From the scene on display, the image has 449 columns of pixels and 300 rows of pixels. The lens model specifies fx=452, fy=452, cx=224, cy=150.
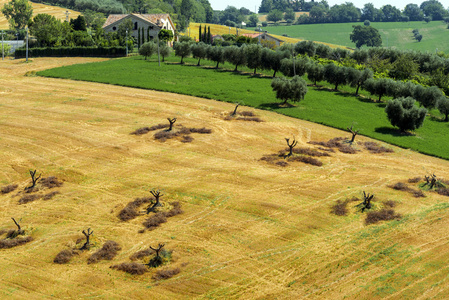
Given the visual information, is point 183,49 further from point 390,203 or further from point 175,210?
point 390,203

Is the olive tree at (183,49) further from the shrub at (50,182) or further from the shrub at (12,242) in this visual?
the shrub at (12,242)

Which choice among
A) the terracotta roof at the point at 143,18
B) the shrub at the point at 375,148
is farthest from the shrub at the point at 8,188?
the terracotta roof at the point at 143,18

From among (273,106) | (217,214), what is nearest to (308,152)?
(217,214)

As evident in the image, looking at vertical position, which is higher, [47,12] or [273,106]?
[47,12]

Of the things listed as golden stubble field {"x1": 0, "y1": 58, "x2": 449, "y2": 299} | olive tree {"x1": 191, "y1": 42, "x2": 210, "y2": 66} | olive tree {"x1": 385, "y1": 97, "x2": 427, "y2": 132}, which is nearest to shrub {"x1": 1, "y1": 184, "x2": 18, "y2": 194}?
golden stubble field {"x1": 0, "y1": 58, "x2": 449, "y2": 299}

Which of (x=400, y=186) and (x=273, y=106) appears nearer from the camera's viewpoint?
(x=400, y=186)

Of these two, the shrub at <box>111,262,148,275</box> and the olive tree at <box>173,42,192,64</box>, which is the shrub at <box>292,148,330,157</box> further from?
the olive tree at <box>173,42,192,64</box>

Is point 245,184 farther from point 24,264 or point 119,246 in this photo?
point 24,264
